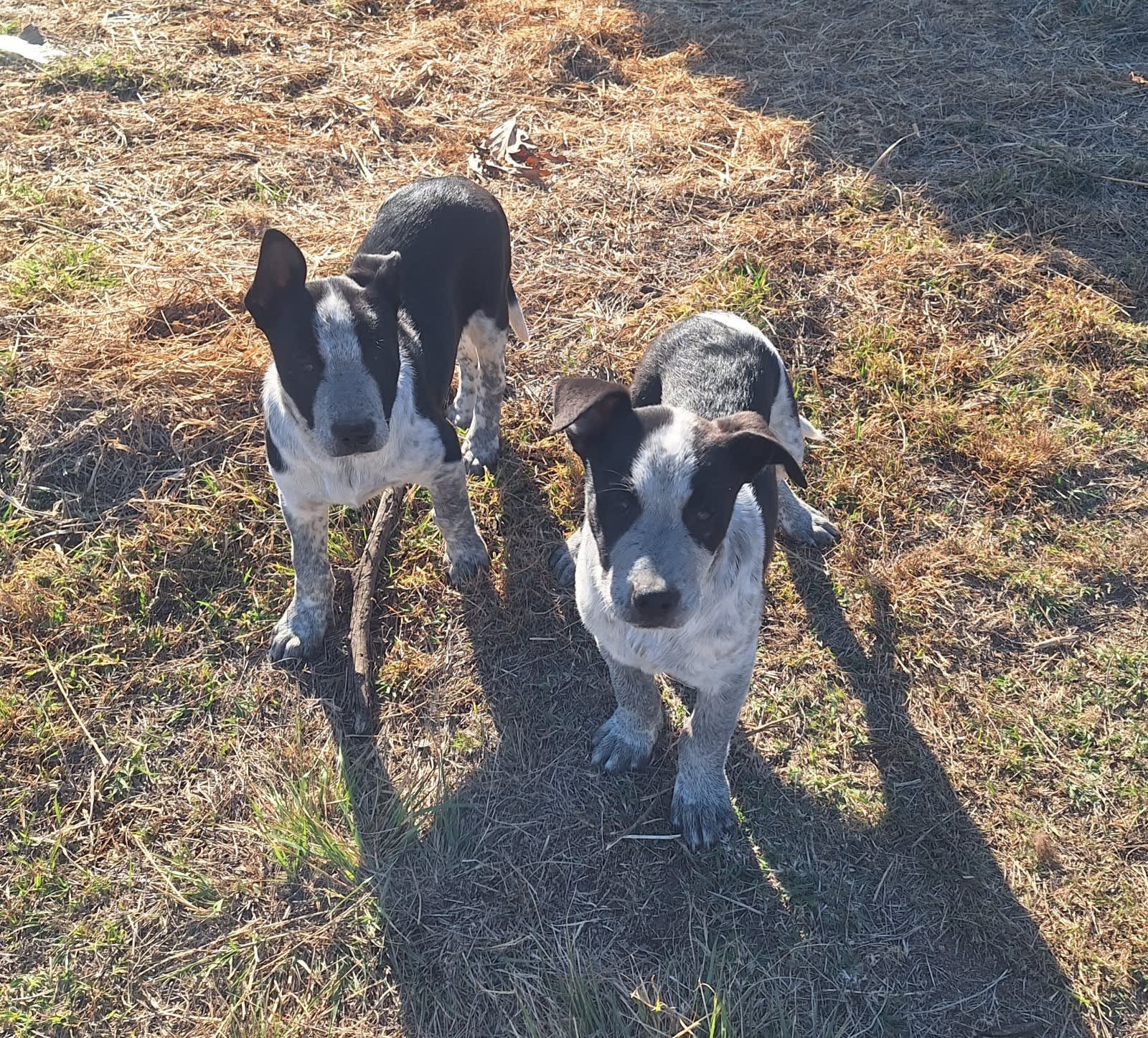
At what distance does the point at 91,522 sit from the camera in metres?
4.79

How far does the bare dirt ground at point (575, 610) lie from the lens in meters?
3.38

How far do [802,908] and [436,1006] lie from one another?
4.70 feet

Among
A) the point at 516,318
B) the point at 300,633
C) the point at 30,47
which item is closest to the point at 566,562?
the point at 300,633

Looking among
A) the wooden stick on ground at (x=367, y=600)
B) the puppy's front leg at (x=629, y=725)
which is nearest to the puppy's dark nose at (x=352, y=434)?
the wooden stick on ground at (x=367, y=600)

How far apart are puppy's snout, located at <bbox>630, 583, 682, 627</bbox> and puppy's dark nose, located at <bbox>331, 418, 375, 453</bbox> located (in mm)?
1396

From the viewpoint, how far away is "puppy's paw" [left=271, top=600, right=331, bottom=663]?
4273mm

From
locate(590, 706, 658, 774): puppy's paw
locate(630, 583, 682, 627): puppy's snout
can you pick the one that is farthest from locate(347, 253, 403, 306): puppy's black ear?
locate(590, 706, 658, 774): puppy's paw

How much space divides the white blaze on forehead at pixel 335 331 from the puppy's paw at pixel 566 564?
4.92ft

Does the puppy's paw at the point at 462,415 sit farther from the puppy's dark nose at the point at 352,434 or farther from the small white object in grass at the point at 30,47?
the small white object in grass at the point at 30,47

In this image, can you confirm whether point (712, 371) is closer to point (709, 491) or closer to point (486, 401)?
point (709, 491)

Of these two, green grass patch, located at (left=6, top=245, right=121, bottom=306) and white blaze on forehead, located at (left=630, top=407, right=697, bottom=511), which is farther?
green grass patch, located at (left=6, top=245, right=121, bottom=306)

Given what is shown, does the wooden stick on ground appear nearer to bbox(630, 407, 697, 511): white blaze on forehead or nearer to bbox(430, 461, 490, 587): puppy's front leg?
bbox(430, 461, 490, 587): puppy's front leg

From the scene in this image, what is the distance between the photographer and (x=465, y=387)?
17.7 feet

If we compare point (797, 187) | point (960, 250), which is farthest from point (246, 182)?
point (960, 250)
